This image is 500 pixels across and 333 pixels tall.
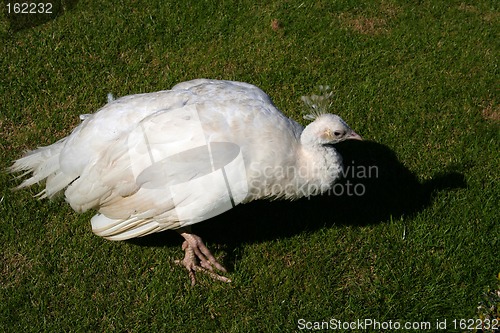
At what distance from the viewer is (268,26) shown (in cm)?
571

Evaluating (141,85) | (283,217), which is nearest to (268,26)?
(141,85)

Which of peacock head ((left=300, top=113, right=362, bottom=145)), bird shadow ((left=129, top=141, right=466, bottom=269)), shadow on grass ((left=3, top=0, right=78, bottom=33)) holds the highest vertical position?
shadow on grass ((left=3, top=0, right=78, bottom=33))

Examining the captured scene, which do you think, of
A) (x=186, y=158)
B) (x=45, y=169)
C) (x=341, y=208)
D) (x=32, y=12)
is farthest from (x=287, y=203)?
(x=32, y=12)

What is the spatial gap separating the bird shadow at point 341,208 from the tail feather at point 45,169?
0.66 metres

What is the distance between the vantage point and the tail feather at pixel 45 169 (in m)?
3.67

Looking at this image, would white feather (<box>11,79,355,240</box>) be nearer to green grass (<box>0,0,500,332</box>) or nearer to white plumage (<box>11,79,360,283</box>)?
white plumage (<box>11,79,360,283</box>)

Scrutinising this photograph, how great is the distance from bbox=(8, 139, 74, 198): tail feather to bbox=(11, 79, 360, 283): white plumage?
34 mm

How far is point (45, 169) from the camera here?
3.79 metres

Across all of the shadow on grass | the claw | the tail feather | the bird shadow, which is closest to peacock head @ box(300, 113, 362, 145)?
the bird shadow

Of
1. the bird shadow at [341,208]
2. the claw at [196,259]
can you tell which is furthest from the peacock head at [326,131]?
the claw at [196,259]

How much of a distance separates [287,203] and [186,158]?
121cm

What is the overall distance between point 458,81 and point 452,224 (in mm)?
1862

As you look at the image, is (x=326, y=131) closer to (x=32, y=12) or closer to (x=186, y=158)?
(x=186, y=158)

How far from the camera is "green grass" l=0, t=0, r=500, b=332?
359 cm
